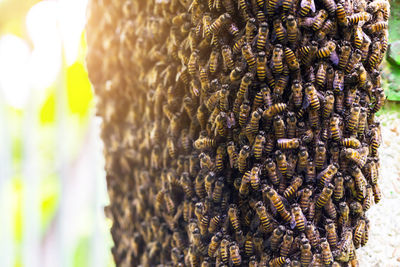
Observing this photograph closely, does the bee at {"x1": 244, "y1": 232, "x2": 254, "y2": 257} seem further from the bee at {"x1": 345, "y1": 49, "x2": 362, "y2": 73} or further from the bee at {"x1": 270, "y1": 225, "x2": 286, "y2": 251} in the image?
the bee at {"x1": 345, "y1": 49, "x2": 362, "y2": 73}

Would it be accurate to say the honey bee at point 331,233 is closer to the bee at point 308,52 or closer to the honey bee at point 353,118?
the honey bee at point 353,118

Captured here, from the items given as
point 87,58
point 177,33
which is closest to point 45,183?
point 87,58

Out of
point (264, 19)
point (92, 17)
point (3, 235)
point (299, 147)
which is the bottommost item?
point (3, 235)

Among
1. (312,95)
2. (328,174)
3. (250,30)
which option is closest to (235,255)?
(328,174)

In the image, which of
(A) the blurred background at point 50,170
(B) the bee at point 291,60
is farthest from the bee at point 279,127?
(A) the blurred background at point 50,170

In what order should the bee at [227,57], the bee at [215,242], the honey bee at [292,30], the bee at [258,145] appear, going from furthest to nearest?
the bee at [215,242] < the bee at [227,57] < the bee at [258,145] < the honey bee at [292,30]

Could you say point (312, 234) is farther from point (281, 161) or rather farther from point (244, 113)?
point (244, 113)

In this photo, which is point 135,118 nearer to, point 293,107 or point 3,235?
point 293,107
